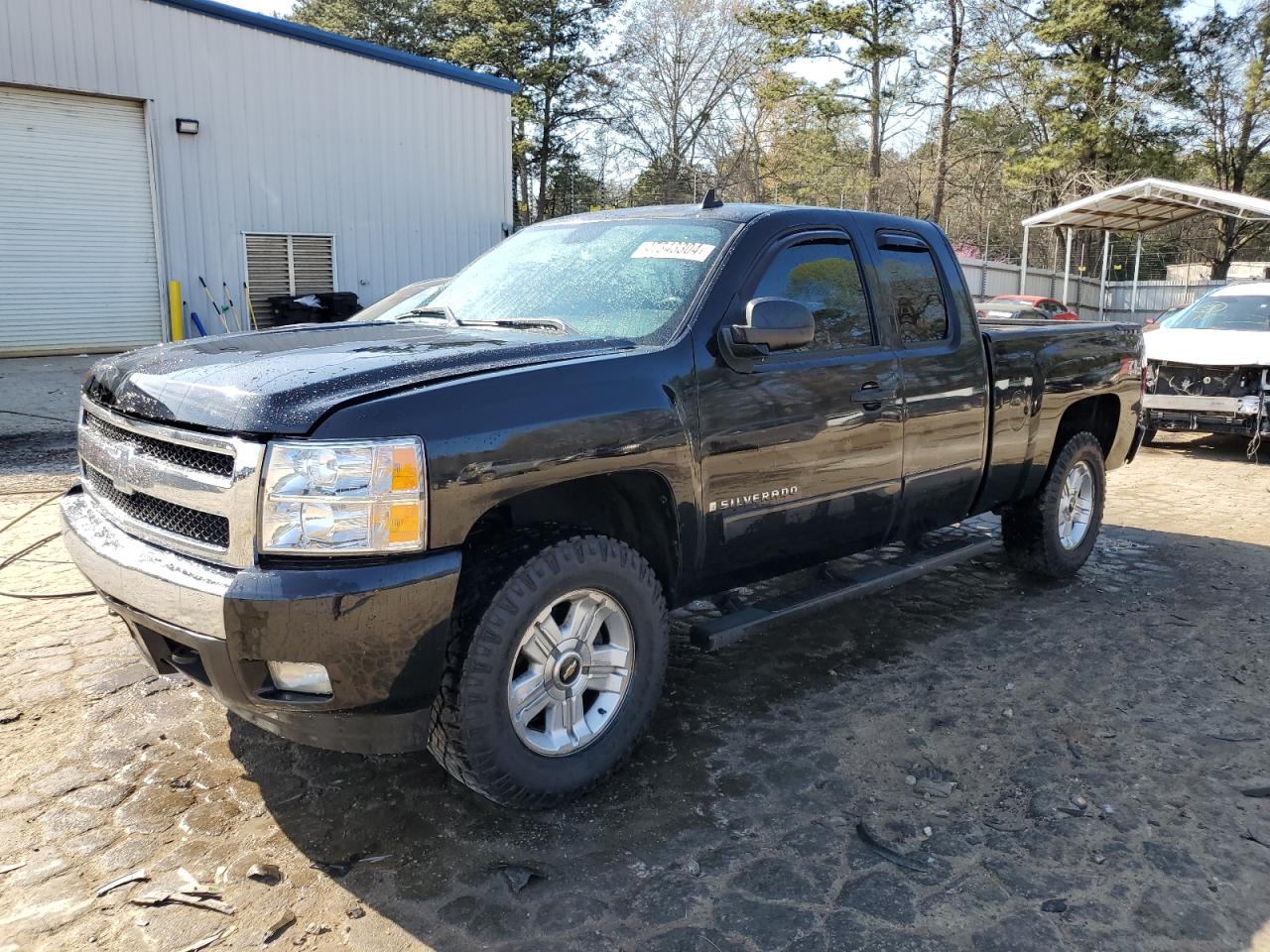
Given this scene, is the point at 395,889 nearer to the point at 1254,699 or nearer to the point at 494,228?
the point at 1254,699

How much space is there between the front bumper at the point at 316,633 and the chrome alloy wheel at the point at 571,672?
1.14 ft

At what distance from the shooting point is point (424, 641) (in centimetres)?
272

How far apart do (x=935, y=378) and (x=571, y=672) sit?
7.75 ft

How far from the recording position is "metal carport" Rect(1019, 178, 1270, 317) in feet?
56.0

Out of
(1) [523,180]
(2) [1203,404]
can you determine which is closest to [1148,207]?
(2) [1203,404]

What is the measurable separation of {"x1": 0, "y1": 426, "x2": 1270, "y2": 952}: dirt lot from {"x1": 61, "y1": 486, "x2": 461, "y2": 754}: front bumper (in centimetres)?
50

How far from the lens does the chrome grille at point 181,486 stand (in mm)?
2635

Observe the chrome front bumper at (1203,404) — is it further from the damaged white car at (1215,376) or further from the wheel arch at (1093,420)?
the wheel arch at (1093,420)

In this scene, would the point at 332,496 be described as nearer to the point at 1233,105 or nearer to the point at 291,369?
the point at 291,369

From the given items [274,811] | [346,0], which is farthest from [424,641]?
[346,0]

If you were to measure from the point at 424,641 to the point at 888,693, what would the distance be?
7.52 feet

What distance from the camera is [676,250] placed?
12.7 feet

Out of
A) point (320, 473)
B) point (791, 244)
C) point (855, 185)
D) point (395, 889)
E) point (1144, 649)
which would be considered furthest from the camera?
point (855, 185)

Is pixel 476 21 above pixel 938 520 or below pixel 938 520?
above
